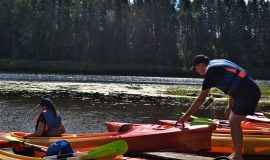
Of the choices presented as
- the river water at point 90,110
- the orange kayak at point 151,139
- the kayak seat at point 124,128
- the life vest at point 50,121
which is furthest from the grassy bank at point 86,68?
the orange kayak at point 151,139

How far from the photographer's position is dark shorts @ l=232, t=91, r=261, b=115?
7.09 metres

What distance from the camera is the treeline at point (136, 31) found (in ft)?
282

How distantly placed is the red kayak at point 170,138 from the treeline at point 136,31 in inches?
2863

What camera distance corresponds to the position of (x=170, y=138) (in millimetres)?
9703

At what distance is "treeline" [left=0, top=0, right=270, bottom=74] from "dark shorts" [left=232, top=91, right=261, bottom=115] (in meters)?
75.9

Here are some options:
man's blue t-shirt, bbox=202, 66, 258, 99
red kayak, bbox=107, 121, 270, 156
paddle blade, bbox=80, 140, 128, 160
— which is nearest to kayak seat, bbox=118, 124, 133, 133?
red kayak, bbox=107, 121, 270, 156

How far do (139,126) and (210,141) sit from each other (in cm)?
223

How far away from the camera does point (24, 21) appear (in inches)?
3428

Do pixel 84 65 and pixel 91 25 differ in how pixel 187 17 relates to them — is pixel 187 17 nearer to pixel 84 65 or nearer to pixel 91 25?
pixel 91 25

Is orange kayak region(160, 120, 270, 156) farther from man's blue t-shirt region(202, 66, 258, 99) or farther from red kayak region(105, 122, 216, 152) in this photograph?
man's blue t-shirt region(202, 66, 258, 99)

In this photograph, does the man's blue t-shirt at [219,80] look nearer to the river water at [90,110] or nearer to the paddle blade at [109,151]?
the paddle blade at [109,151]

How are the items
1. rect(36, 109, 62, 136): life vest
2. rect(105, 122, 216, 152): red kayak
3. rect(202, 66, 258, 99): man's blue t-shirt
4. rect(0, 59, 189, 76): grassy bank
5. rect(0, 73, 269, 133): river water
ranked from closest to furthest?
rect(202, 66, 258, 99): man's blue t-shirt, rect(105, 122, 216, 152): red kayak, rect(36, 109, 62, 136): life vest, rect(0, 73, 269, 133): river water, rect(0, 59, 189, 76): grassy bank

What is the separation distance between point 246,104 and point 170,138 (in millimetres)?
2979

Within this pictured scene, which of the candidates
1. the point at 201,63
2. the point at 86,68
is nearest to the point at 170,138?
the point at 201,63
